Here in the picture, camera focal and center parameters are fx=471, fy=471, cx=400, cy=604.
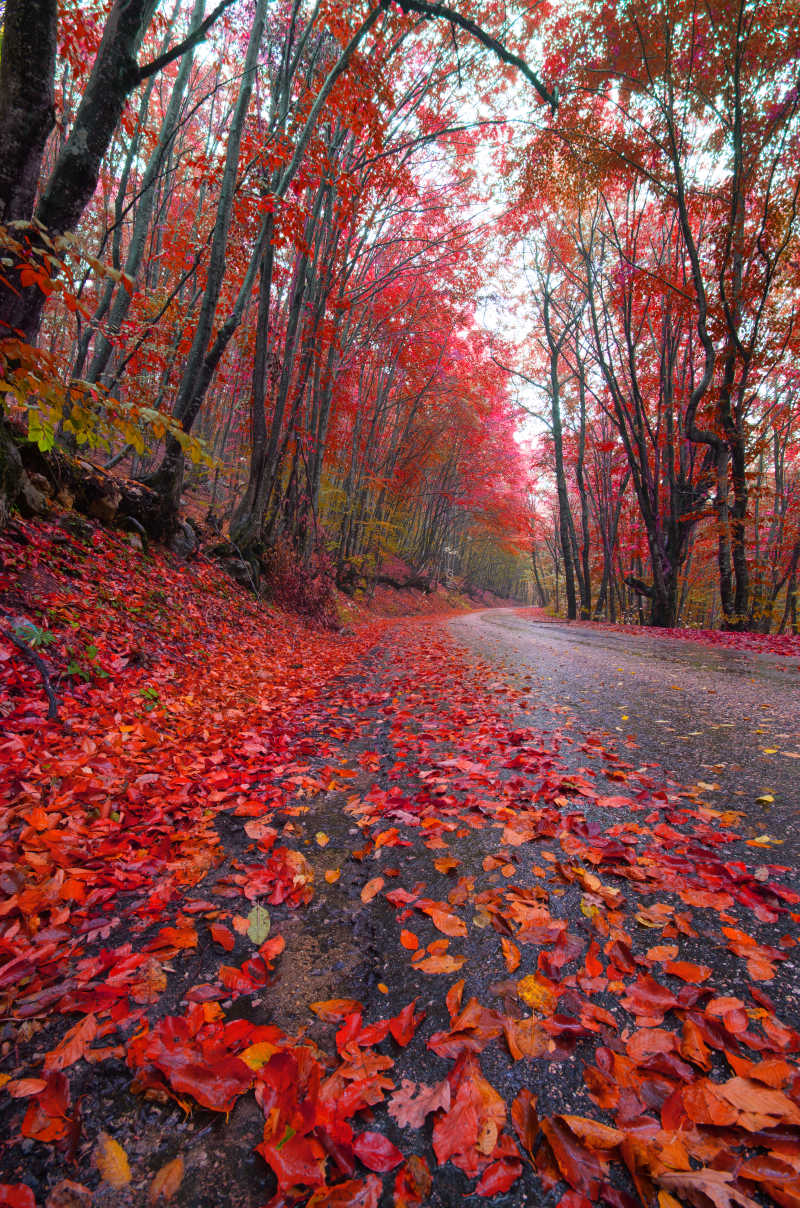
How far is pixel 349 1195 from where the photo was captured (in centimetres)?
73

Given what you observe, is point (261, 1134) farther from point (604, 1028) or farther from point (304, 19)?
point (304, 19)

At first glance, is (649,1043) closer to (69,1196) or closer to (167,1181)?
Answer: (167,1181)

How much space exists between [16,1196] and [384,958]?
0.74m

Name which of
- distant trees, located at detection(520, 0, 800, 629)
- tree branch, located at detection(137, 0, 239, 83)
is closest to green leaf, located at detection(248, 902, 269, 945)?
tree branch, located at detection(137, 0, 239, 83)

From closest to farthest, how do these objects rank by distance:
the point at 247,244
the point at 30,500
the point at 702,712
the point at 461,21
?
the point at 702,712 < the point at 30,500 < the point at 461,21 < the point at 247,244

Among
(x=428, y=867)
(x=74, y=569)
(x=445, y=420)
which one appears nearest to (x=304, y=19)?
(x=74, y=569)

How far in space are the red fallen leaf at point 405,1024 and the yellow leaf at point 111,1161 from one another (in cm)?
49

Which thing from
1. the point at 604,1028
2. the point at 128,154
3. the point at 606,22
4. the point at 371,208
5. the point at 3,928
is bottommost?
the point at 3,928

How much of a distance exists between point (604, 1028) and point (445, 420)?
1893 centimetres

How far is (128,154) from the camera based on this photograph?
6.66 metres

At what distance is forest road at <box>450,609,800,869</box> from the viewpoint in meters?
2.03

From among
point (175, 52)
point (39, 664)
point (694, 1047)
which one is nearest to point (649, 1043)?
point (694, 1047)

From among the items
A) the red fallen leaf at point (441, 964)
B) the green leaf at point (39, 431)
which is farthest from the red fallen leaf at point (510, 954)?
Answer: the green leaf at point (39, 431)

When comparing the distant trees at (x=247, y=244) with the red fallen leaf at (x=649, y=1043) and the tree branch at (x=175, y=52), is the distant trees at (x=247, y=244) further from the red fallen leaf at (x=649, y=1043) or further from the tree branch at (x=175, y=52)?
the red fallen leaf at (x=649, y=1043)
